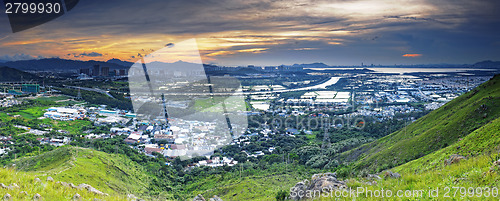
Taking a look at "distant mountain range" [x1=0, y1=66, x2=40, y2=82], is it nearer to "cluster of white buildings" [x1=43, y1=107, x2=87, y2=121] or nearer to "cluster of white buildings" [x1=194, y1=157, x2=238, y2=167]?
"cluster of white buildings" [x1=43, y1=107, x2=87, y2=121]

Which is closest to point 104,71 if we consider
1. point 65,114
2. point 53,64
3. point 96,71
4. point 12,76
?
point 96,71

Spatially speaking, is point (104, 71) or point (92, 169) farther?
point (104, 71)

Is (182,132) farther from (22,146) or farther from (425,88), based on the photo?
(425,88)

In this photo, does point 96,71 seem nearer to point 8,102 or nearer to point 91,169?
point 8,102

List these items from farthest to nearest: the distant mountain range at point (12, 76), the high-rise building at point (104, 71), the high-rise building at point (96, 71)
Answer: the high-rise building at point (96, 71)
the high-rise building at point (104, 71)
the distant mountain range at point (12, 76)

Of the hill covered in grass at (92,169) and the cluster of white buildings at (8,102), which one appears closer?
the hill covered in grass at (92,169)

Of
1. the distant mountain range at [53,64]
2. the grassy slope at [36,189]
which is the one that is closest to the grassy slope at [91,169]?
the grassy slope at [36,189]

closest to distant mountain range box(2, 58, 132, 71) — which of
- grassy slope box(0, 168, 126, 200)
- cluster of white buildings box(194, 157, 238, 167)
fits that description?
cluster of white buildings box(194, 157, 238, 167)

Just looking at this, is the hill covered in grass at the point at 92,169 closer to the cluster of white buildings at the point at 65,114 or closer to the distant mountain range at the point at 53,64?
the cluster of white buildings at the point at 65,114
